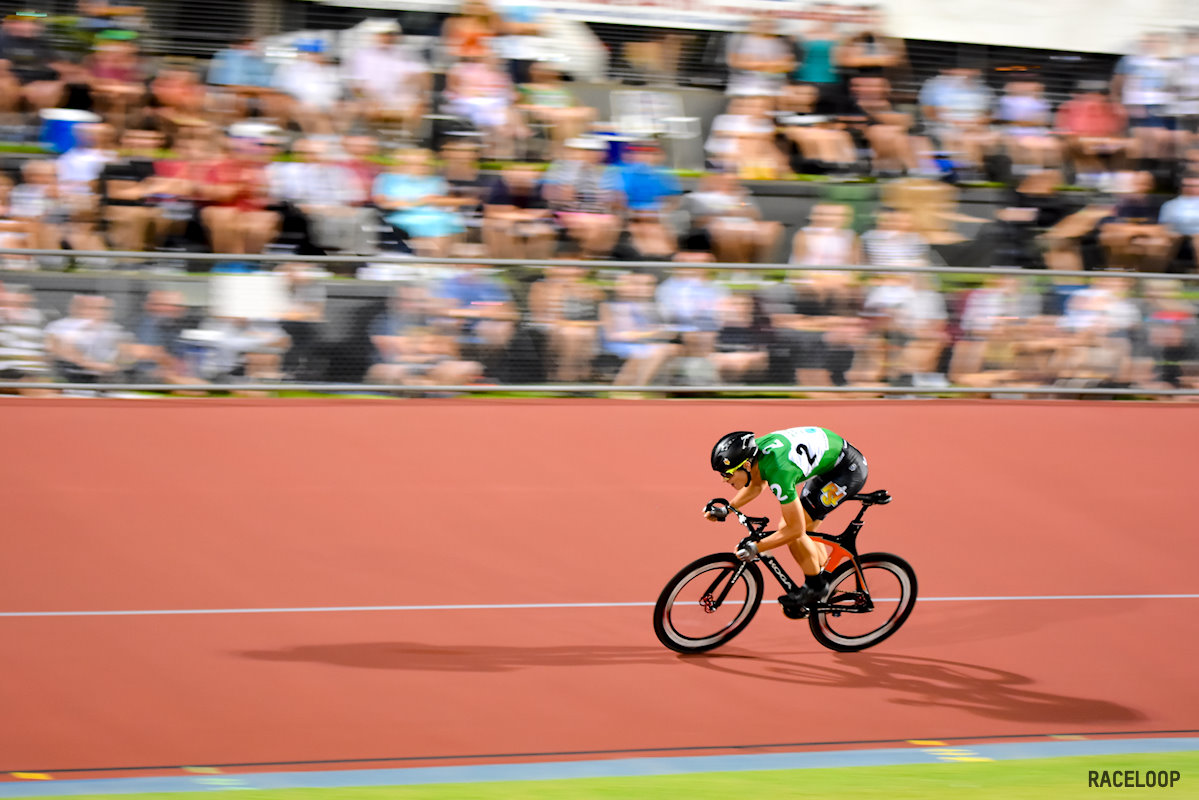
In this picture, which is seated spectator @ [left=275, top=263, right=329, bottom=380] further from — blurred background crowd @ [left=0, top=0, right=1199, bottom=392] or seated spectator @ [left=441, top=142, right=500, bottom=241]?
seated spectator @ [left=441, top=142, right=500, bottom=241]

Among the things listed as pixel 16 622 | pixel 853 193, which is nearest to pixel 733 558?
pixel 16 622

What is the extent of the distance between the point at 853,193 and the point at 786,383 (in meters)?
2.24

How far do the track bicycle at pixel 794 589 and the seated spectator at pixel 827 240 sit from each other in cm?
417

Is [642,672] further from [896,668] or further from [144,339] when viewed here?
[144,339]

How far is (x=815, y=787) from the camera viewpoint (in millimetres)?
5086

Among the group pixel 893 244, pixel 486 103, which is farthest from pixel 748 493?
pixel 486 103

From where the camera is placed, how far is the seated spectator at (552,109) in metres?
11.3

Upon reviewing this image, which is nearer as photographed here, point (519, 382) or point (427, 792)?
point (427, 792)

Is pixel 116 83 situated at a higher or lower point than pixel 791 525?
higher

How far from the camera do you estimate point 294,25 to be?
1180 centimetres

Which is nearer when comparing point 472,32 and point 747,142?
point 472,32

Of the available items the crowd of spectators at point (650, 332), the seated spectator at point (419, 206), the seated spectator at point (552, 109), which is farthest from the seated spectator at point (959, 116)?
the seated spectator at point (419, 206)

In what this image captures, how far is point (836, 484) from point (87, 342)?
5291mm

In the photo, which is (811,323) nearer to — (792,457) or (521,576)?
(521,576)
